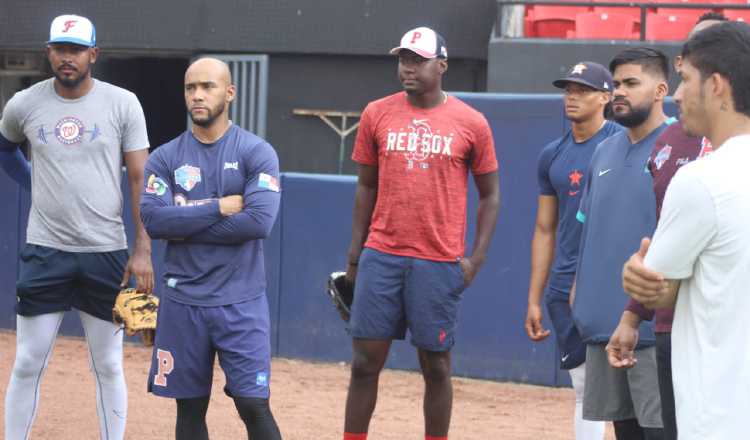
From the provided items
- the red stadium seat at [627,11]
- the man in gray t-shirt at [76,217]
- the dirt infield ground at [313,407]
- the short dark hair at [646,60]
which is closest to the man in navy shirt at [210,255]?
the man in gray t-shirt at [76,217]

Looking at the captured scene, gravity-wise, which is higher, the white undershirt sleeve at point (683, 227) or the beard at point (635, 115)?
the beard at point (635, 115)

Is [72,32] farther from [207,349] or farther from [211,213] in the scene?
[207,349]

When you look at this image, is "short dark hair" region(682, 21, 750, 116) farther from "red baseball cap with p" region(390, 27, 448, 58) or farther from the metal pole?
the metal pole

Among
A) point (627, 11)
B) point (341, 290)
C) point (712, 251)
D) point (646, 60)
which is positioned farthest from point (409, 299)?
point (627, 11)

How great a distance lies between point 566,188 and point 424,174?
2.31ft

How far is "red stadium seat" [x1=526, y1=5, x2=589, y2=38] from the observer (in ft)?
38.6

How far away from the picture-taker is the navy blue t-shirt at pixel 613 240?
481 centimetres

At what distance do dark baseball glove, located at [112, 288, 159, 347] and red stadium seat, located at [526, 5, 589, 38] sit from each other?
22.9 feet

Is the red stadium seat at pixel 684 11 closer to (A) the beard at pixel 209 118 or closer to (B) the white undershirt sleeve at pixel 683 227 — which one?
(A) the beard at pixel 209 118

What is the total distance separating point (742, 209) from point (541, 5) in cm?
896

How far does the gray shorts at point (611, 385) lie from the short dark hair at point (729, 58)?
1.86 meters

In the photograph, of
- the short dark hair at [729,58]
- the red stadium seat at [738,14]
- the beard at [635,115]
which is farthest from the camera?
the red stadium seat at [738,14]

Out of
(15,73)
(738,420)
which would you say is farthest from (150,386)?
(15,73)

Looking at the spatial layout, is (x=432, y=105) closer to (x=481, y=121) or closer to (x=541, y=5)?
(x=481, y=121)
